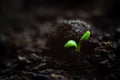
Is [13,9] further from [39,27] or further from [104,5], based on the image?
[104,5]

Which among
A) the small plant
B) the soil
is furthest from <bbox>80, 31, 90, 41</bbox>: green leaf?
the soil

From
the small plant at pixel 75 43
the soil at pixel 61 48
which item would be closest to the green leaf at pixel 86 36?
the small plant at pixel 75 43

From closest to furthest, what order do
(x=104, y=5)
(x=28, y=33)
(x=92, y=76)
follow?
1. (x=92, y=76)
2. (x=28, y=33)
3. (x=104, y=5)

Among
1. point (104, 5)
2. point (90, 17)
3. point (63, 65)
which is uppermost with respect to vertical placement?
point (104, 5)

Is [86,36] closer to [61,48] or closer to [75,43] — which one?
[75,43]

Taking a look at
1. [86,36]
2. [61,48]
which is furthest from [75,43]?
[61,48]

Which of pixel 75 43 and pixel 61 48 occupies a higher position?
pixel 61 48

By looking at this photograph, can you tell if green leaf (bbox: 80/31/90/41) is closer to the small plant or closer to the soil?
the small plant

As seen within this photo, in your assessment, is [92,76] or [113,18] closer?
[92,76]

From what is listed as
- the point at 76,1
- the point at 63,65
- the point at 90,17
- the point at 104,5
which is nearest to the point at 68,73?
the point at 63,65
